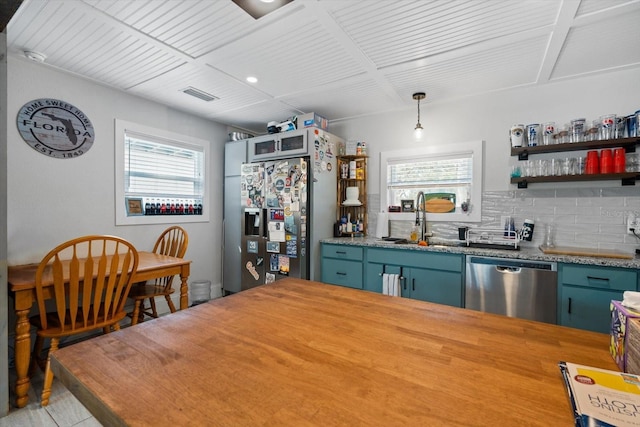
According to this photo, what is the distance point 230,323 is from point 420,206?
2823 mm

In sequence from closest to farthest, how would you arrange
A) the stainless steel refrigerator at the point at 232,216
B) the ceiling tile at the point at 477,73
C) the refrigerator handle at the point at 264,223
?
the ceiling tile at the point at 477,73 < the refrigerator handle at the point at 264,223 < the stainless steel refrigerator at the point at 232,216

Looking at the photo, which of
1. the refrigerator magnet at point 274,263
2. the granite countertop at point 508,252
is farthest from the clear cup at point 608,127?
the refrigerator magnet at point 274,263

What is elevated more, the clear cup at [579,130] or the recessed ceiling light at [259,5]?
the recessed ceiling light at [259,5]

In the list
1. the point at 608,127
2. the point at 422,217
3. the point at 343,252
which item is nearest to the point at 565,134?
the point at 608,127

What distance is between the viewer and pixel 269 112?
3574 mm

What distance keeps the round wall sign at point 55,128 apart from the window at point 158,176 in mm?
305

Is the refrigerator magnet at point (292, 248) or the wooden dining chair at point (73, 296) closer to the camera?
the wooden dining chair at point (73, 296)

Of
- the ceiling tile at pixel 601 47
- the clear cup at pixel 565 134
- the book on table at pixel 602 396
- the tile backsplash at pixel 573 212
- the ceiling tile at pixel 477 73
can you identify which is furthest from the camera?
the clear cup at pixel 565 134

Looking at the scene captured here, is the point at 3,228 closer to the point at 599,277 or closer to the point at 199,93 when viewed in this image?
the point at 199,93

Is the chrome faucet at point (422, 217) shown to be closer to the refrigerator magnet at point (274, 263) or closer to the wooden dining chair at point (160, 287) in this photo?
the refrigerator magnet at point (274, 263)

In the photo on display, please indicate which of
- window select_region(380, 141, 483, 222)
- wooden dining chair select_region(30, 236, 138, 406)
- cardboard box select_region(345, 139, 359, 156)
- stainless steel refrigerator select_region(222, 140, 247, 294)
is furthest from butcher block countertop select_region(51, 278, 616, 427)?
stainless steel refrigerator select_region(222, 140, 247, 294)

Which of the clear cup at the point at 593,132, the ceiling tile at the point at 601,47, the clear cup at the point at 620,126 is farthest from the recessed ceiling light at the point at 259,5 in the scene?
the clear cup at the point at 620,126

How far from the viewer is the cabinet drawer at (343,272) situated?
3.00 meters

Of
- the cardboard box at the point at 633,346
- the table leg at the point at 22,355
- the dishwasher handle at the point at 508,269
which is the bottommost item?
the table leg at the point at 22,355
